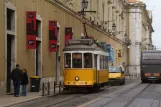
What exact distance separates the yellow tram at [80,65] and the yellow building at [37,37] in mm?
2961

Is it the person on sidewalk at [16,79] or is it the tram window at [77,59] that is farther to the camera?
the tram window at [77,59]

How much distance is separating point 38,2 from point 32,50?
3.49 meters

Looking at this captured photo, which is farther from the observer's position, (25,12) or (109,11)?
(109,11)

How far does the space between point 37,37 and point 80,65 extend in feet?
18.0

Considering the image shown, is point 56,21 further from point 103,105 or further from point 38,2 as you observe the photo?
point 103,105

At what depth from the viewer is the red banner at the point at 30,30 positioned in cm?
2883

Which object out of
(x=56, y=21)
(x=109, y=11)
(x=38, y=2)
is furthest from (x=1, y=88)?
(x=109, y=11)

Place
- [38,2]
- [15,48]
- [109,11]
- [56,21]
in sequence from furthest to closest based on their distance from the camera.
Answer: [109,11]
[56,21]
[38,2]
[15,48]

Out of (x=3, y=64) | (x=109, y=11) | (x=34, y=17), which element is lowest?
(x=3, y=64)

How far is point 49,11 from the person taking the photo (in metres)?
34.6

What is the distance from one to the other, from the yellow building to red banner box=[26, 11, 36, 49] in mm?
222

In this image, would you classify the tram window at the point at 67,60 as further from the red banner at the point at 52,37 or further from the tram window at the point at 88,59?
the red banner at the point at 52,37

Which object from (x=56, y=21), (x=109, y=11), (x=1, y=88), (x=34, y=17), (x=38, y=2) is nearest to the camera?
(x=1, y=88)

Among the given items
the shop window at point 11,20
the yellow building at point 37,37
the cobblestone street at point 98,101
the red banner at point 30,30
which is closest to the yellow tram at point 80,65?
the cobblestone street at point 98,101
